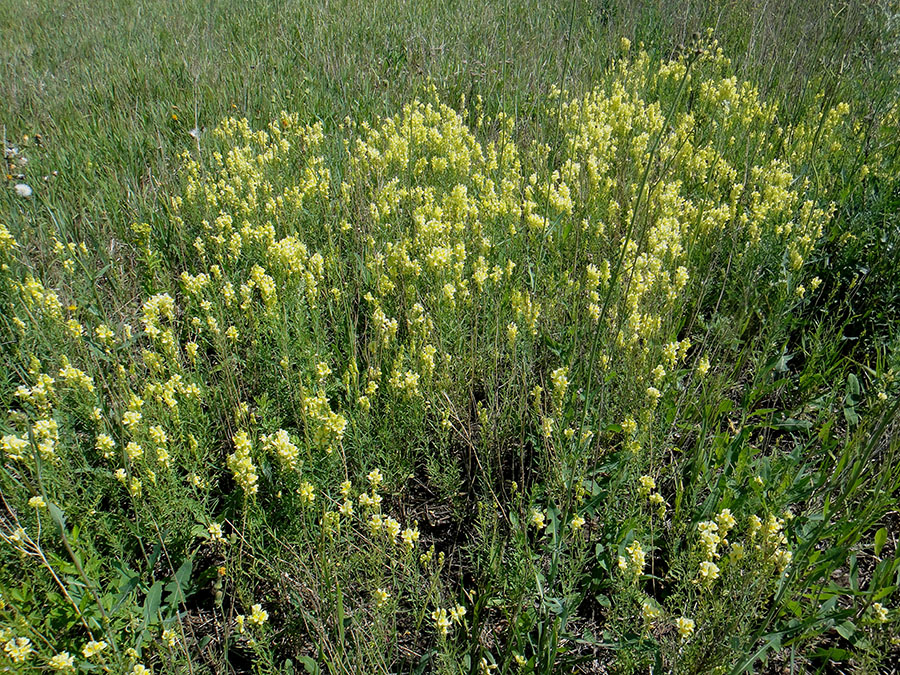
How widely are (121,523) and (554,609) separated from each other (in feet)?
5.06

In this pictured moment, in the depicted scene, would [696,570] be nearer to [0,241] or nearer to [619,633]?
[619,633]

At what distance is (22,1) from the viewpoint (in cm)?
840

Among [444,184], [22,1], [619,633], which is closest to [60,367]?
[444,184]

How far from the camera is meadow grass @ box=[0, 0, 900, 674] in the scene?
176 cm

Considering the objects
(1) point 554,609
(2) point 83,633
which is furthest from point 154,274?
(1) point 554,609

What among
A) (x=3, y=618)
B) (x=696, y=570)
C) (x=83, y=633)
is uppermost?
(x=696, y=570)

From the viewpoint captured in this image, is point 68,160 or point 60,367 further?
point 68,160

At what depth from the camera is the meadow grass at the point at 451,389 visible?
5.77ft

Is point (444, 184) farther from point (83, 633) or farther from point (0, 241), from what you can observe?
point (83, 633)

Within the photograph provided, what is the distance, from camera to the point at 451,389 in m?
2.48

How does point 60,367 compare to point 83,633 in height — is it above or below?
above

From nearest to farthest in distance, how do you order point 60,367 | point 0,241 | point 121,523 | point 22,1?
point 121,523
point 60,367
point 0,241
point 22,1

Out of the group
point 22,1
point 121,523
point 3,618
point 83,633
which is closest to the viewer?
point 3,618

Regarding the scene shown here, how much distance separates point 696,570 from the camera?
5.95 feet
